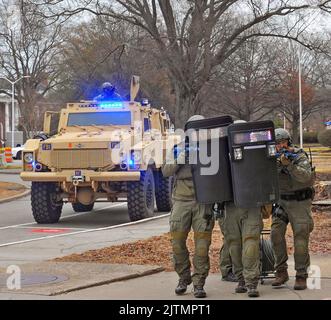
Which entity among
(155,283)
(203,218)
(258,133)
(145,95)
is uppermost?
(145,95)

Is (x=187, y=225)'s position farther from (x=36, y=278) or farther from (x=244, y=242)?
(x=36, y=278)

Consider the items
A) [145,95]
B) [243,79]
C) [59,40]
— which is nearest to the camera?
[145,95]

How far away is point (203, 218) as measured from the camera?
21.2 feet

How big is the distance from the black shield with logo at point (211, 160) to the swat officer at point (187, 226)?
0.51 feet

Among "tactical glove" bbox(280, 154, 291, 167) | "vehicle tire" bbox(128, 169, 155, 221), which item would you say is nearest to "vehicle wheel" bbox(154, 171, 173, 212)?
"vehicle tire" bbox(128, 169, 155, 221)

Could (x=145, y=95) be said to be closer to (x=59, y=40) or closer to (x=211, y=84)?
(x=211, y=84)

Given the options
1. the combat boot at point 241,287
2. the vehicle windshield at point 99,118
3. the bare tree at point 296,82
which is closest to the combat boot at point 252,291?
the combat boot at point 241,287

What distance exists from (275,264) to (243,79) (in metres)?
40.8

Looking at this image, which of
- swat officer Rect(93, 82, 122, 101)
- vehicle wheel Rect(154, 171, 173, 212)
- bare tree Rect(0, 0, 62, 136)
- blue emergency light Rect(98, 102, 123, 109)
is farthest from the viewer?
bare tree Rect(0, 0, 62, 136)

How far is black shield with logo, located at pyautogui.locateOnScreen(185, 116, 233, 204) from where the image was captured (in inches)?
251

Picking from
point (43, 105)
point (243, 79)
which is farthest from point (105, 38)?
point (43, 105)

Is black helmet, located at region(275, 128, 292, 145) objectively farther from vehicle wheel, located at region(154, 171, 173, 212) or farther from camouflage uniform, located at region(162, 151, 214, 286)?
vehicle wheel, located at region(154, 171, 173, 212)

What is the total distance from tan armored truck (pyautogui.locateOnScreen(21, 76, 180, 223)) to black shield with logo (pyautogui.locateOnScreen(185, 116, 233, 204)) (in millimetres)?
6007

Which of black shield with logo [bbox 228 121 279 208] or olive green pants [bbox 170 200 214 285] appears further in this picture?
olive green pants [bbox 170 200 214 285]
